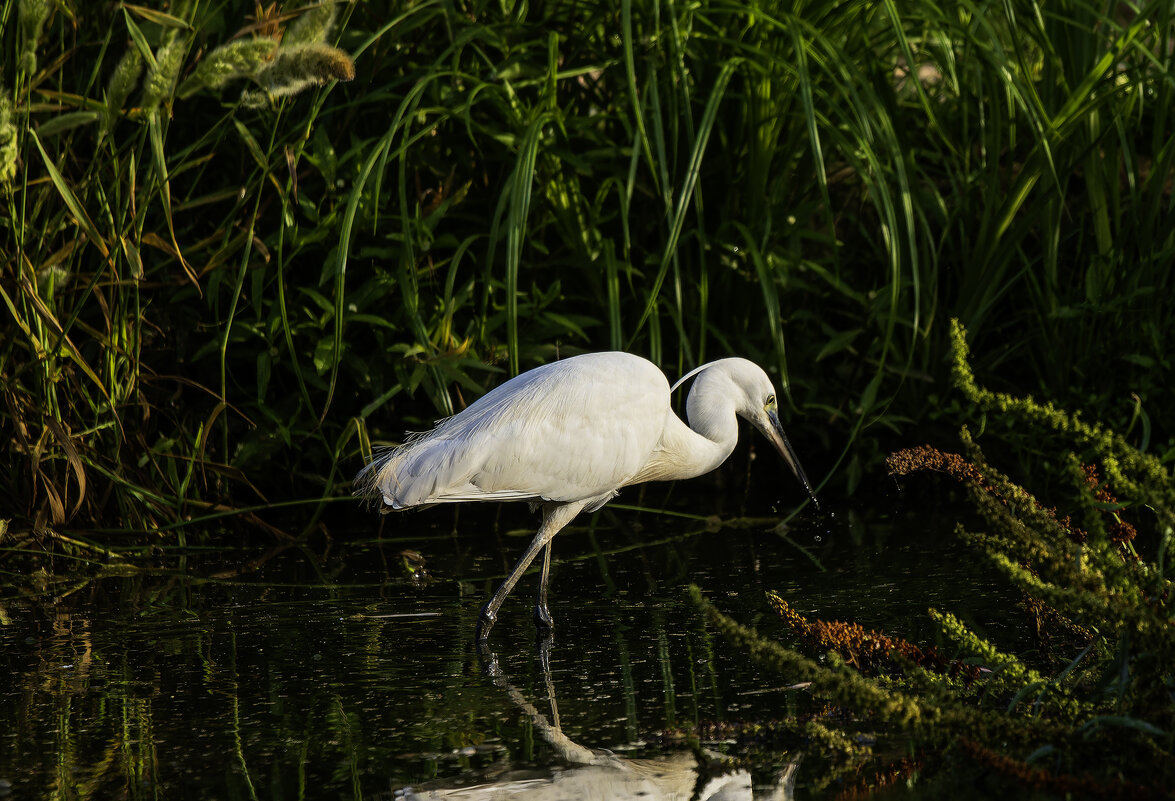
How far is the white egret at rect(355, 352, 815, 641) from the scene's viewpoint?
372 centimetres

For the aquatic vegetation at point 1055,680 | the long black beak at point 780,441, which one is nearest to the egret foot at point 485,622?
the aquatic vegetation at point 1055,680

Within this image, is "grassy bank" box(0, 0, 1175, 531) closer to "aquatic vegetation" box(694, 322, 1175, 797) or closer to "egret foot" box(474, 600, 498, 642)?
"egret foot" box(474, 600, 498, 642)

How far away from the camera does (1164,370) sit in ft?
15.2

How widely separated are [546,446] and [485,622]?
575 mm

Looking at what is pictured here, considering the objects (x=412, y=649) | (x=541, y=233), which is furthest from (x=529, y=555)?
(x=541, y=233)

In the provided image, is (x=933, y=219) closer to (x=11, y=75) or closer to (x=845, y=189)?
(x=845, y=189)

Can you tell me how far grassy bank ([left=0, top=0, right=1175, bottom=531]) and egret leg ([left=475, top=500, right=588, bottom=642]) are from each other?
22.2 inches

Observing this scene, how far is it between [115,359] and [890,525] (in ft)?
9.25

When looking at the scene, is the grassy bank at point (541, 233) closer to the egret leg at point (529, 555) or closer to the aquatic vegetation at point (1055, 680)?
the egret leg at point (529, 555)

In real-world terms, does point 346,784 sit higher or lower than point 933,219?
lower

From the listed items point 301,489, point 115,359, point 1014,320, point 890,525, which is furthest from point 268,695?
point 1014,320

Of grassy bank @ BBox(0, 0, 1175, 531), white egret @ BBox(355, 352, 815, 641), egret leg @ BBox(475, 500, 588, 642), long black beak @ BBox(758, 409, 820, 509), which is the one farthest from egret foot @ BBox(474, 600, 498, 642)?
long black beak @ BBox(758, 409, 820, 509)

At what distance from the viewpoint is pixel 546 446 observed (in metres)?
3.79

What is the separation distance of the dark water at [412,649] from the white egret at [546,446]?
0.35 m
